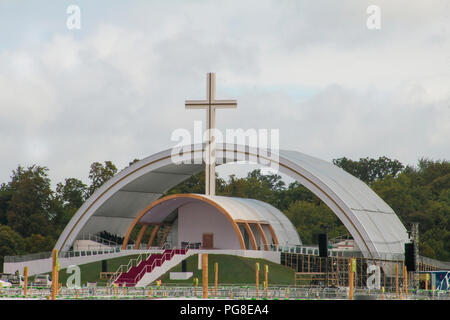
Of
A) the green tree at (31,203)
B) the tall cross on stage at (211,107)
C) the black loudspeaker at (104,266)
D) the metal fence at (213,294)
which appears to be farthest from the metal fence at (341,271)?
the green tree at (31,203)

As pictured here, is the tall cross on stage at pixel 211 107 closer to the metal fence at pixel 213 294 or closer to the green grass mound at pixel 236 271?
the green grass mound at pixel 236 271

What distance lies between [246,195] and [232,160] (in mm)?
43248

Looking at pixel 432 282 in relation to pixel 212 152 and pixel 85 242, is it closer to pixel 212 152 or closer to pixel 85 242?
pixel 212 152

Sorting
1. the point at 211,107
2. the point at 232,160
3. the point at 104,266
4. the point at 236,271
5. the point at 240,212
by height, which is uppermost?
the point at 211,107

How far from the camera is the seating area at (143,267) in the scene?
64.1 m

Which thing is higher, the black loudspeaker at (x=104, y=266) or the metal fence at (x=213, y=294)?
the black loudspeaker at (x=104, y=266)

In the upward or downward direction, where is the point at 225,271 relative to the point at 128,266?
downward

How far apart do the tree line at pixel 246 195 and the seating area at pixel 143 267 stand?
25.4 meters

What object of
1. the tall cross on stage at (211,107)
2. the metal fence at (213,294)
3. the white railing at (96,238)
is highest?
the tall cross on stage at (211,107)

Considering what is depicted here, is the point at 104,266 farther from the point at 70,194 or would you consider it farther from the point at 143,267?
the point at 70,194

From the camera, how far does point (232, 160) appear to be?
71.4 m

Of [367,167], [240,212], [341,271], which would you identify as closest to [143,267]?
[240,212]

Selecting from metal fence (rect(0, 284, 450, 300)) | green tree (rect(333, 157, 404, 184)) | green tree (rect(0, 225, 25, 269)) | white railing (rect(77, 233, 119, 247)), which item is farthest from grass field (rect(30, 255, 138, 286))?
green tree (rect(333, 157, 404, 184))

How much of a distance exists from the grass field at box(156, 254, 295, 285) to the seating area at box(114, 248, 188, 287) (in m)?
1.06
